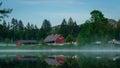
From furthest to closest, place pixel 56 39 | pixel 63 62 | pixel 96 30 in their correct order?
pixel 56 39
pixel 96 30
pixel 63 62

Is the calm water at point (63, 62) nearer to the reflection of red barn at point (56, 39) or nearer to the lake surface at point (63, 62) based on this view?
the lake surface at point (63, 62)

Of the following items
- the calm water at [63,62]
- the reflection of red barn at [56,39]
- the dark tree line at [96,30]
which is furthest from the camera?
the reflection of red barn at [56,39]

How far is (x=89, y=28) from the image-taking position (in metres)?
74.1

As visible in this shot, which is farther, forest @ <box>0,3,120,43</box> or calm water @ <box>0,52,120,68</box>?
forest @ <box>0,3,120,43</box>

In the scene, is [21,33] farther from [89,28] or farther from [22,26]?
[89,28]

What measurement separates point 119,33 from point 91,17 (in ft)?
64.8

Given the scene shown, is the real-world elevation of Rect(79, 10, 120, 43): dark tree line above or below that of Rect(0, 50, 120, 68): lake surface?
above

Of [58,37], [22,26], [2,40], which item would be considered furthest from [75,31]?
[22,26]

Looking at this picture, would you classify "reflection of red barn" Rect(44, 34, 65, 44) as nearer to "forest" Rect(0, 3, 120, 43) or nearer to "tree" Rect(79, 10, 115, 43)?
"forest" Rect(0, 3, 120, 43)

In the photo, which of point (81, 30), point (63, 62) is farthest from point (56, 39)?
point (63, 62)

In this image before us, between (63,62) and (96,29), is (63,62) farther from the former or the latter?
(96,29)

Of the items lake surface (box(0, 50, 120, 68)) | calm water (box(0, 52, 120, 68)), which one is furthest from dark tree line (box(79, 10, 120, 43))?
calm water (box(0, 52, 120, 68))

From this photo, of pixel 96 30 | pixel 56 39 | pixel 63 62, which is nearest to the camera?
pixel 63 62

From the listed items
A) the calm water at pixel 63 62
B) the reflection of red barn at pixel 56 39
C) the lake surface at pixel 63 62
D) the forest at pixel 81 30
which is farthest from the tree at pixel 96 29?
the calm water at pixel 63 62
